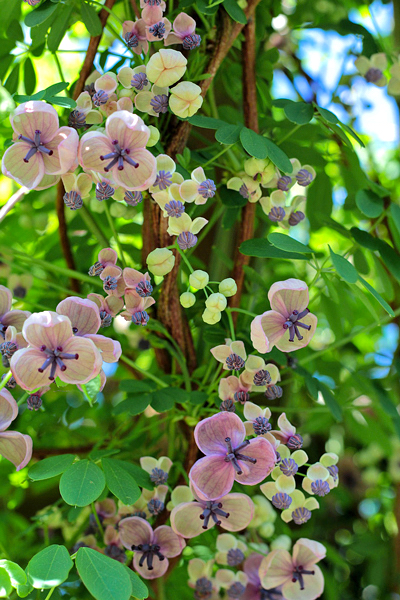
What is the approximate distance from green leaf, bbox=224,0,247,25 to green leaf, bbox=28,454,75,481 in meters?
0.49

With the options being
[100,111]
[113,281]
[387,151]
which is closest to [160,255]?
[113,281]

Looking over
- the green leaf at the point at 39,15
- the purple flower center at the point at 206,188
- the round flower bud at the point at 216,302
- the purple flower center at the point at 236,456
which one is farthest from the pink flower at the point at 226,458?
the green leaf at the point at 39,15

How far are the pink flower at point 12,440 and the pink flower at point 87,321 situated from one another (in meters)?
0.10

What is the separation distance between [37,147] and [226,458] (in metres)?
0.35

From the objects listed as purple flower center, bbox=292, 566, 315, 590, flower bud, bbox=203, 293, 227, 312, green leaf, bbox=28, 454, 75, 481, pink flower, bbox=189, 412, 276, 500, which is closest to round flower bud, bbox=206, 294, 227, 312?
flower bud, bbox=203, 293, 227, 312

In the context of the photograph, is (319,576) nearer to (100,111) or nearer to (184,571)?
(184,571)

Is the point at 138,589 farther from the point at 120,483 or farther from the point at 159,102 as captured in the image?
the point at 159,102

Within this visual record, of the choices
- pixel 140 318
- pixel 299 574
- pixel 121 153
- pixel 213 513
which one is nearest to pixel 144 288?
pixel 140 318

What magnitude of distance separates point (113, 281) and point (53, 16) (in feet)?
1.11

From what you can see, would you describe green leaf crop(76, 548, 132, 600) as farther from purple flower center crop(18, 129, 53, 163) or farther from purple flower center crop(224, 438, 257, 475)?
purple flower center crop(18, 129, 53, 163)

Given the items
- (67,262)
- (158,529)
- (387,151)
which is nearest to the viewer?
(158,529)

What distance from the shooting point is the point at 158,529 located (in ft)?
2.13

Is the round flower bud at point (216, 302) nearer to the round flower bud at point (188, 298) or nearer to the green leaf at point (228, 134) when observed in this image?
the round flower bud at point (188, 298)

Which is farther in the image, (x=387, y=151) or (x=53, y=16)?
(x=387, y=151)
